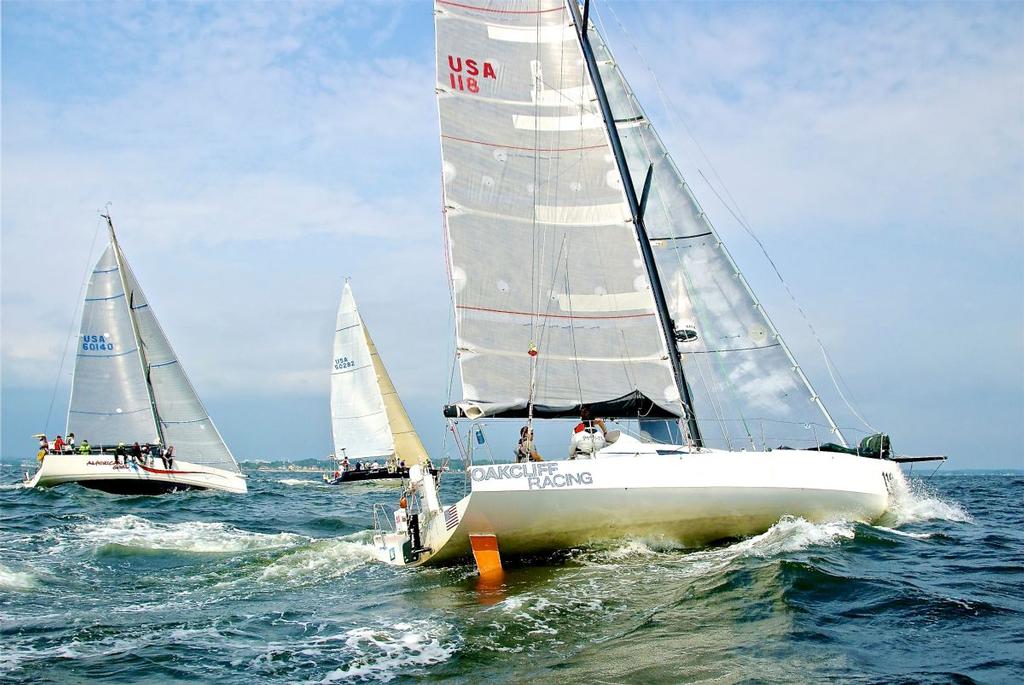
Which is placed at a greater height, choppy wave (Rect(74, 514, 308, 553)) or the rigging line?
the rigging line

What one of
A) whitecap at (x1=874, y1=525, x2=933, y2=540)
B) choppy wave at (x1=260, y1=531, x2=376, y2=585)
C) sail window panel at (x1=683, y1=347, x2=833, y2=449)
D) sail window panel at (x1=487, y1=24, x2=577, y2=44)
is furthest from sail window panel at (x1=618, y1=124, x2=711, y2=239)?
choppy wave at (x1=260, y1=531, x2=376, y2=585)

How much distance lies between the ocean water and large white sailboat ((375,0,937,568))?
3.74ft

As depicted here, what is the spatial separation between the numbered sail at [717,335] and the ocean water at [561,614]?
7.37 ft

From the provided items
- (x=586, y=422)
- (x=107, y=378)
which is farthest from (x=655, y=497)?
(x=107, y=378)

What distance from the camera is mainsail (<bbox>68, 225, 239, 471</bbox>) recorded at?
110ft

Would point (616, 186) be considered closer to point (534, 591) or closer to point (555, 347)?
point (555, 347)

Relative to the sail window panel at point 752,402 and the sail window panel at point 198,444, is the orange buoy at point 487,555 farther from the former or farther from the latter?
the sail window panel at point 198,444

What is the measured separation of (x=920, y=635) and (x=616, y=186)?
361 inches

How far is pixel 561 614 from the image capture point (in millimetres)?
8797

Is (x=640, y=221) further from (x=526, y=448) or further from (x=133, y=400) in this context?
(x=133, y=400)

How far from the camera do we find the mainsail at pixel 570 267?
14039mm

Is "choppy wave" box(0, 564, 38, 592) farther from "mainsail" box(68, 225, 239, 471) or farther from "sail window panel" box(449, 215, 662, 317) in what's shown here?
"mainsail" box(68, 225, 239, 471)

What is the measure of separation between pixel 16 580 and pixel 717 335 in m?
11.0

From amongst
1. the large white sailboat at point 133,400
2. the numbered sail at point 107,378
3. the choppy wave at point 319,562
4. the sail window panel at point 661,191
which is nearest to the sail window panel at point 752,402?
the sail window panel at point 661,191
